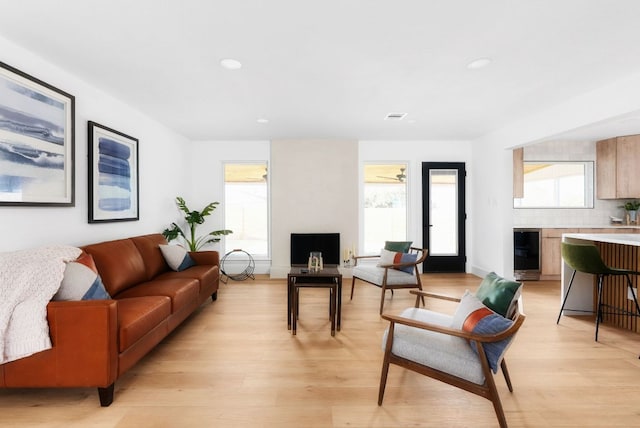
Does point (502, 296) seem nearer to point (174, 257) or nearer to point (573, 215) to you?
point (174, 257)

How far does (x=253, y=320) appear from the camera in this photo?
343 centimetres

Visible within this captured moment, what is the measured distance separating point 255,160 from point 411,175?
294 cm

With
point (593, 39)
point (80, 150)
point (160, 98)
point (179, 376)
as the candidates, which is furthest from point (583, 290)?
point (80, 150)

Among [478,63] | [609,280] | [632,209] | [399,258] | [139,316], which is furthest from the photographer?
[632,209]

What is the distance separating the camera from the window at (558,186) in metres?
5.50

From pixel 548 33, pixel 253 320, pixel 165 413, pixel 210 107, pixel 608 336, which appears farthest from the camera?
pixel 210 107

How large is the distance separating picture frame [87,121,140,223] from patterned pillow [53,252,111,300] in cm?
117

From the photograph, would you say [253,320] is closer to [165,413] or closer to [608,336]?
[165,413]

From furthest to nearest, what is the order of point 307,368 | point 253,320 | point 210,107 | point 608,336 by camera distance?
1. point 210,107
2. point 253,320
3. point 608,336
4. point 307,368

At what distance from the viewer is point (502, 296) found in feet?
6.15

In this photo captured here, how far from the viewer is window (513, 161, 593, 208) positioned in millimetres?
5504

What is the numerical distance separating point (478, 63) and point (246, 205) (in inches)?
172

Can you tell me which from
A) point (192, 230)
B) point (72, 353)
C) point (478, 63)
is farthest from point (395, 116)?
point (72, 353)

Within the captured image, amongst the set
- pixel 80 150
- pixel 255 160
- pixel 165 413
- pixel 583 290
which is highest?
pixel 255 160
